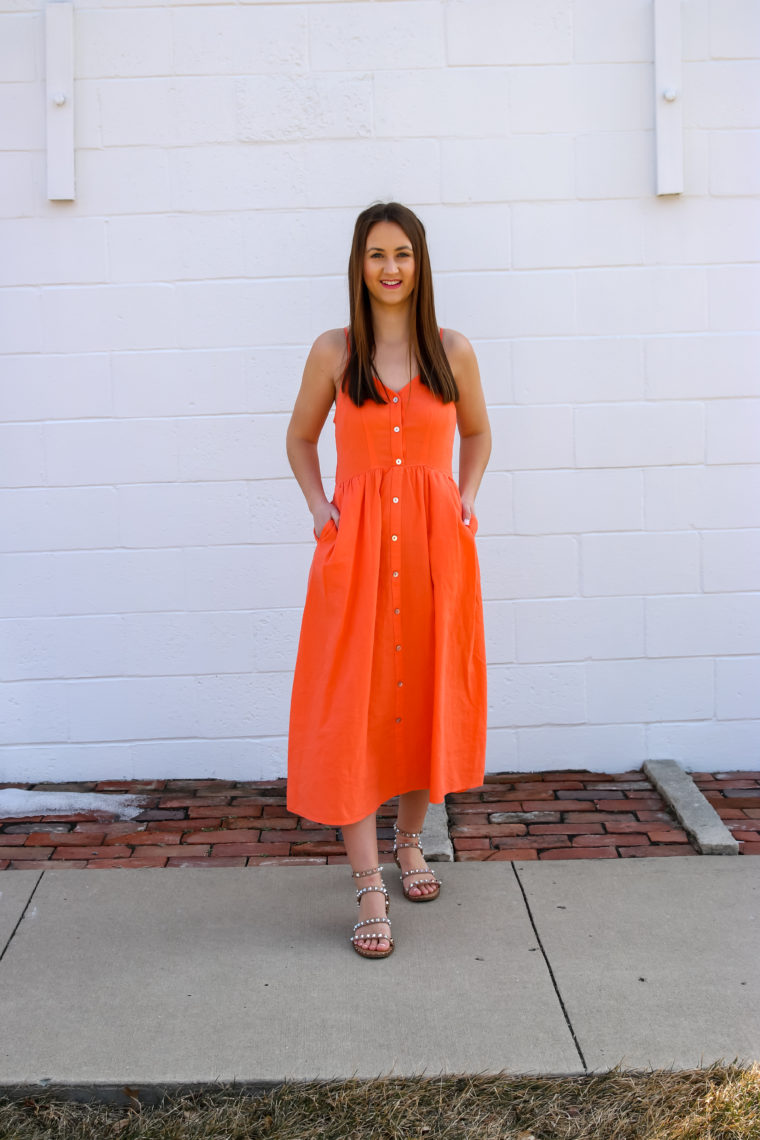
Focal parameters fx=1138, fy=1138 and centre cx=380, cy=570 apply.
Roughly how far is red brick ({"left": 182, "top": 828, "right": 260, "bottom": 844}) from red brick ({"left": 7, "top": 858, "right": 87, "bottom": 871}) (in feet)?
1.17

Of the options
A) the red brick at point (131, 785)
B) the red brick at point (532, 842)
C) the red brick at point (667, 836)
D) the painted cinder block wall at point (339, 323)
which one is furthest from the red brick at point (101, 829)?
the red brick at point (667, 836)

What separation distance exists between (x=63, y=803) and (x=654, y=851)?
207 centimetres

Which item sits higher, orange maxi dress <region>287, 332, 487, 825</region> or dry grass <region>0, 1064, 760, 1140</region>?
orange maxi dress <region>287, 332, 487, 825</region>

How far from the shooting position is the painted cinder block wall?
401 cm

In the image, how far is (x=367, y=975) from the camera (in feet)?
9.49

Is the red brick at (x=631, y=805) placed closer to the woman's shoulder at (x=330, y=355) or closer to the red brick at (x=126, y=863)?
the red brick at (x=126, y=863)

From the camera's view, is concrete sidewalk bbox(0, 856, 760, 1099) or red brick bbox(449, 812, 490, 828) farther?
red brick bbox(449, 812, 490, 828)

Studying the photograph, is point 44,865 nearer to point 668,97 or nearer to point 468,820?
point 468,820

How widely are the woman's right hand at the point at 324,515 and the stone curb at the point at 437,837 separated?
117cm

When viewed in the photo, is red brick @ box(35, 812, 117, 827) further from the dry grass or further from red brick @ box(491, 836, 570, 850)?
the dry grass

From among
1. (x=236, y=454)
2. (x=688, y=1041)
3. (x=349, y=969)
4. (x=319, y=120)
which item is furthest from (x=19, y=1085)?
(x=319, y=120)

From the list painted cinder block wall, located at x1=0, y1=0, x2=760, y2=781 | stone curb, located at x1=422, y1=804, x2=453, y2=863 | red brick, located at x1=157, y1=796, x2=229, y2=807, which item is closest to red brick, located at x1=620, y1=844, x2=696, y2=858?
stone curb, located at x1=422, y1=804, x2=453, y2=863

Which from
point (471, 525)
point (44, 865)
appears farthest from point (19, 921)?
point (471, 525)

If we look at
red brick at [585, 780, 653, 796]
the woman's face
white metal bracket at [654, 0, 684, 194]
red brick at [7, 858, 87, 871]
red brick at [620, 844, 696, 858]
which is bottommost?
red brick at [7, 858, 87, 871]
